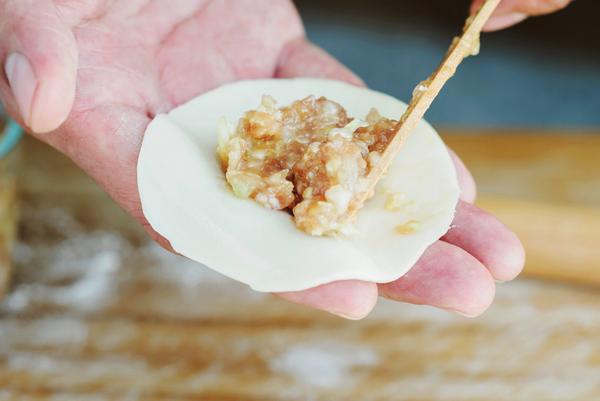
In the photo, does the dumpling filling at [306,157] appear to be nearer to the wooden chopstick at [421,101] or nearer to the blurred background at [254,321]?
the wooden chopstick at [421,101]

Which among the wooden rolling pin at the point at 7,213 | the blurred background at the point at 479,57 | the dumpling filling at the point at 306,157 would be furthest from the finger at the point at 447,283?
the blurred background at the point at 479,57

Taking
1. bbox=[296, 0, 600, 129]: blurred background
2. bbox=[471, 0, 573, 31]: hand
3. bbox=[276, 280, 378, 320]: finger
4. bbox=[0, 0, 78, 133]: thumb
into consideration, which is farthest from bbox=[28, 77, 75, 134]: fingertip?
bbox=[296, 0, 600, 129]: blurred background

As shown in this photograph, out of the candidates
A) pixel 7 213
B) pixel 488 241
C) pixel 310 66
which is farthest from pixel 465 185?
pixel 7 213

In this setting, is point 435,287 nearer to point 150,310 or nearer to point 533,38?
point 150,310

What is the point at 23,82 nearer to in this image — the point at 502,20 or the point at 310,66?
the point at 310,66

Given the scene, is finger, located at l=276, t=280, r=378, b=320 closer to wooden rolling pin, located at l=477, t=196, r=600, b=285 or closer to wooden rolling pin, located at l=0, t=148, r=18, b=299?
wooden rolling pin, located at l=477, t=196, r=600, b=285

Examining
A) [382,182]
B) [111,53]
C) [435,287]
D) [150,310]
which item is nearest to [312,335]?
[150,310]
